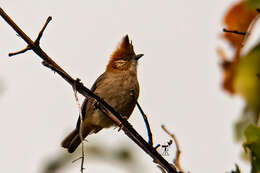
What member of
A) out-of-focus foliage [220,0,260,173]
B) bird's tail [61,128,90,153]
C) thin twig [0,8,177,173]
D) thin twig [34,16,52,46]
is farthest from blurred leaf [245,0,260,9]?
bird's tail [61,128,90,153]

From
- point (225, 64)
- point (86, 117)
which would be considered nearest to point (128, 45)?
point (86, 117)

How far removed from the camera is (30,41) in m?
1.60

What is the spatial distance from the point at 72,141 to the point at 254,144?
4.47 meters

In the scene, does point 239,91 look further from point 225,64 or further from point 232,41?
point 225,64

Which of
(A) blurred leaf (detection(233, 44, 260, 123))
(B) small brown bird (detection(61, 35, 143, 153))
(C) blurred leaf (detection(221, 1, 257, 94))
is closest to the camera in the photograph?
(A) blurred leaf (detection(233, 44, 260, 123))

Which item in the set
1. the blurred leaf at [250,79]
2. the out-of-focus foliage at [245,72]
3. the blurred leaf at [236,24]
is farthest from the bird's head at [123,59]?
the blurred leaf at [250,79]

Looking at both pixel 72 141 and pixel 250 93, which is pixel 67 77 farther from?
pixel 72 141

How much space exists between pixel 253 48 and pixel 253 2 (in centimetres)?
20

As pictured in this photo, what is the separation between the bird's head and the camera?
19.6 ft

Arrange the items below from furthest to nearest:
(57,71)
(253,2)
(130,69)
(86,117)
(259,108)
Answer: (130,69) < (86,117) < (57,71) < (259,108) < (253,2)

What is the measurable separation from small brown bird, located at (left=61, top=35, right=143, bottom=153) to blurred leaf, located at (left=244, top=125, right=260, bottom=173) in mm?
3496

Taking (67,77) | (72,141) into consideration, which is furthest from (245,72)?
(72,141)

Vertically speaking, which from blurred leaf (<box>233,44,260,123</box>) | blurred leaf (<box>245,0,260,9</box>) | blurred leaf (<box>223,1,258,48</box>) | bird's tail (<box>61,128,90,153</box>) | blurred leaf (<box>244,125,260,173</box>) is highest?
blurred leaf (<box>245,0,260,9</box>)

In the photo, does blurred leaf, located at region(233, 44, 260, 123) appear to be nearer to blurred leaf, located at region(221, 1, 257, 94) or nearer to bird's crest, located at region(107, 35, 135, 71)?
blurred leaf, located at region(221, 1, 257, 94)
